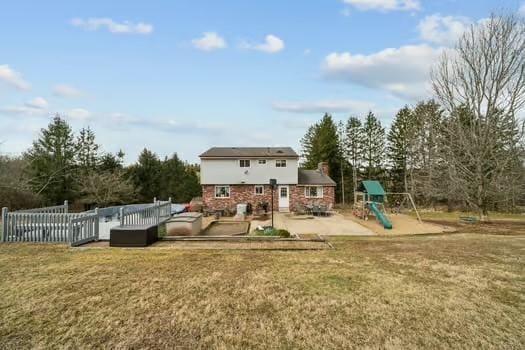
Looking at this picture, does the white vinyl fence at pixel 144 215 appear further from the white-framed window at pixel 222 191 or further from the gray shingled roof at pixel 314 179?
the gray shingled roof at pixel 314 179

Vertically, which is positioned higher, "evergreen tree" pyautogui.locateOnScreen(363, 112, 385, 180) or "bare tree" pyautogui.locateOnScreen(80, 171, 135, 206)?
"evergreen tree" pyautogui.locateOnScreen(363, 112, 385, 180)

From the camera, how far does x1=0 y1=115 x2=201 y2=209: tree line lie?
889 inches

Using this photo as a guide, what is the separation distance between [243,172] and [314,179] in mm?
6176

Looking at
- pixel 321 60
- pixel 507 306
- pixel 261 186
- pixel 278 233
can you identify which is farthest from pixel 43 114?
pixel 507 306

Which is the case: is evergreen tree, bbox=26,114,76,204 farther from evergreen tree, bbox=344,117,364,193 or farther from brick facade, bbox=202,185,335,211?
evergreen tree, bbox=344,117,364,193

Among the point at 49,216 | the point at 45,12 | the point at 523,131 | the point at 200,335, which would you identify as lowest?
the point at 200,335

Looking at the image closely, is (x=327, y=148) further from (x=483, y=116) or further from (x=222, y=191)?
(x=483, y=116)

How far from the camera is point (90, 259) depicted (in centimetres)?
734

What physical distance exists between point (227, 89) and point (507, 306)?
16.2m

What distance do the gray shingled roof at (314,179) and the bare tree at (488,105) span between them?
9.19m

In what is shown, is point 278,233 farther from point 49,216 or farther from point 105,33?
point 105,33

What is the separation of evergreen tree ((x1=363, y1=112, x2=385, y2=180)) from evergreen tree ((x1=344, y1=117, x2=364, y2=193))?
0.46 meters

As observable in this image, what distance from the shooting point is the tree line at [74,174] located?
22.6 m

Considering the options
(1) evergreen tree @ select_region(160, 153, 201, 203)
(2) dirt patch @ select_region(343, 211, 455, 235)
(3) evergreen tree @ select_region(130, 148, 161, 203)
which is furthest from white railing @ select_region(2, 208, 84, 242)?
(1) evergreen tree @ select_region(160, 153, 201, 203)
